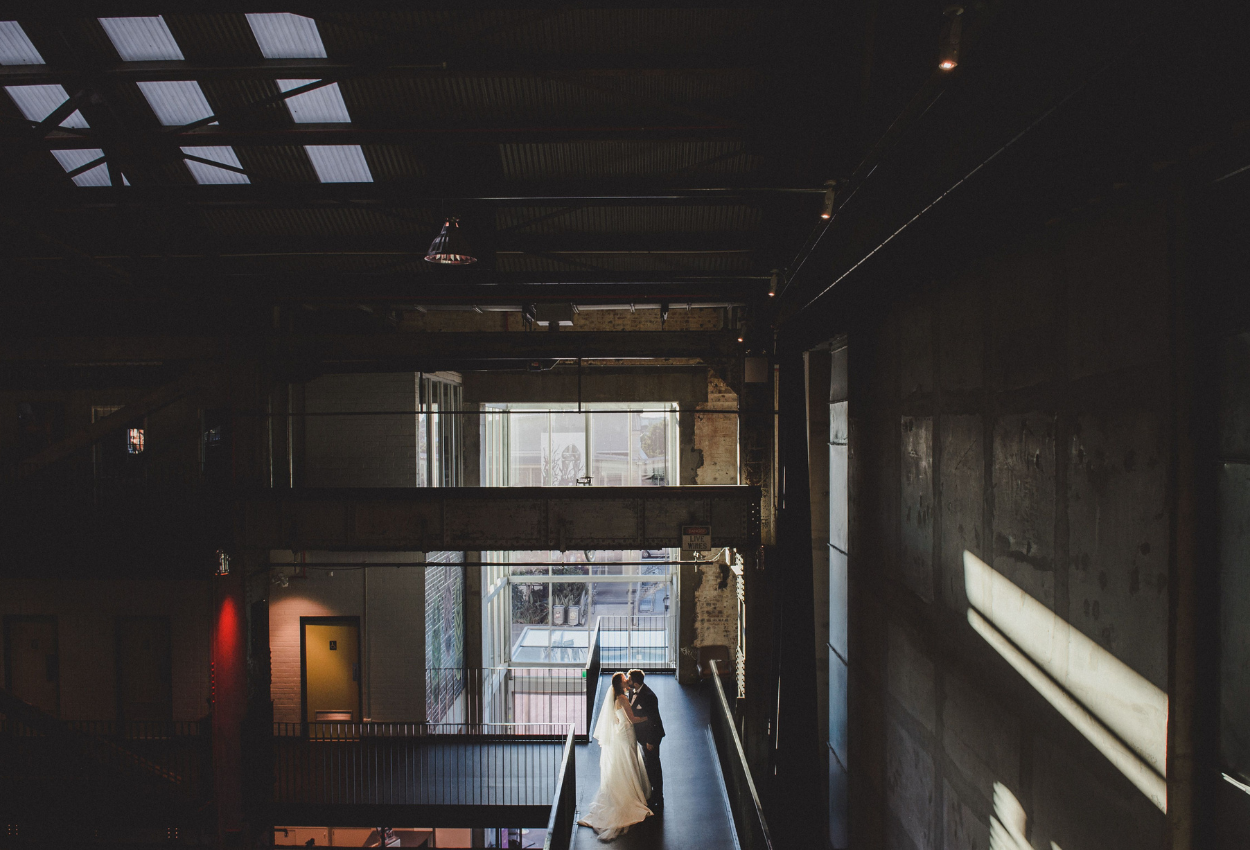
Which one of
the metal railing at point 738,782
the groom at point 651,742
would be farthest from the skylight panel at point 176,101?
the metal railing at point 738,782

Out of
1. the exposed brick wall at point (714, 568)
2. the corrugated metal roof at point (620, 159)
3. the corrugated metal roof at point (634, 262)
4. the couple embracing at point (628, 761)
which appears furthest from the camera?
the exposed brick wall at point (714, 568)

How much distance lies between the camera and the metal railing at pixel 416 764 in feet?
33.1

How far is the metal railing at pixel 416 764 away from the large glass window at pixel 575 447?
5527 millimetres

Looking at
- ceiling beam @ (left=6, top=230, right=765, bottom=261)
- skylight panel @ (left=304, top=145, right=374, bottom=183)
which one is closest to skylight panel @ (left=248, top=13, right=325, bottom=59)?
skylight panel @ (left=304, top=145, right=374, bottom=183)

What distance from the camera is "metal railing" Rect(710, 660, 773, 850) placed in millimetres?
6652

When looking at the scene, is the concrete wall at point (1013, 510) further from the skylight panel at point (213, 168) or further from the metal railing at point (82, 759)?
the metal railing at point (82, 759)

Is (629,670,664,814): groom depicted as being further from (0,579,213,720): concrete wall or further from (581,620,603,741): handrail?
(0,579,213,720): concrete wall

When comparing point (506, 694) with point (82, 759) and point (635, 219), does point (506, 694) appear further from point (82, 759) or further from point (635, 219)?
point (635, 219)

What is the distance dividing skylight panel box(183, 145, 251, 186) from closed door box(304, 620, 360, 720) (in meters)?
8.25

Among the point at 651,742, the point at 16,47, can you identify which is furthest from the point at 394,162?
the point at 651,742

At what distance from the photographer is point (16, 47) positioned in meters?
6.38

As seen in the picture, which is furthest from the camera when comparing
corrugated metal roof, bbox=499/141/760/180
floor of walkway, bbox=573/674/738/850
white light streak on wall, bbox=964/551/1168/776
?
floor of walkway, bbox=573/674/738/850

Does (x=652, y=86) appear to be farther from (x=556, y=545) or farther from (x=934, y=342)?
(x=556, y=545)

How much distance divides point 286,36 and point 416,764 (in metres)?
10.9
